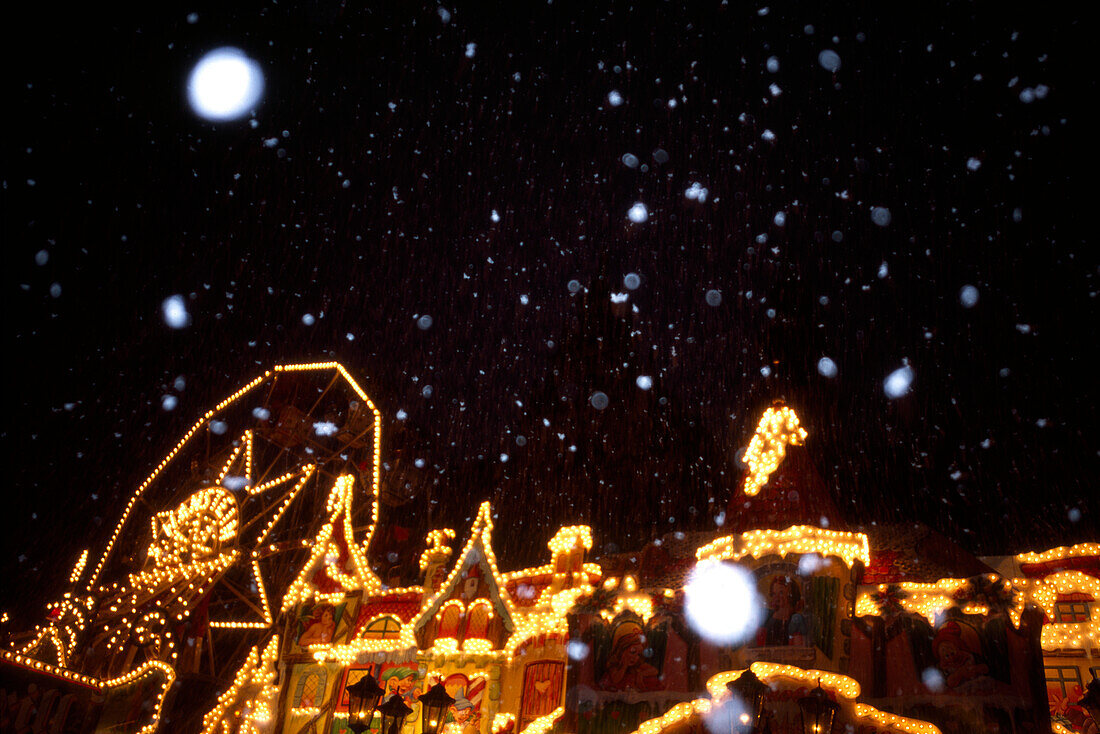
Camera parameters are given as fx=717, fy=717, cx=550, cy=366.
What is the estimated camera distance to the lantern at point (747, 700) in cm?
1043

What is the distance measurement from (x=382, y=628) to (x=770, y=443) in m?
8.08

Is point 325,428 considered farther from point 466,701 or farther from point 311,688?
point 466,701


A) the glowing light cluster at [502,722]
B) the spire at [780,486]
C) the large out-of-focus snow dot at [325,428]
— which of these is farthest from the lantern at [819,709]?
the large out-of-focus snow dot at [325,428]

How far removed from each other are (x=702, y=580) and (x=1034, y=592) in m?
4.91

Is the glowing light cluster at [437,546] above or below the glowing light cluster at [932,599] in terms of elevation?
above

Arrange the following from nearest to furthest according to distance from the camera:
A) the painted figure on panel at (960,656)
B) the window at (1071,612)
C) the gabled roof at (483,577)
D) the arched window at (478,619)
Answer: the painted figure on panel at (960,656), the window at (1071,612), the arched window at (478,619), the gabled roof at (483,577)

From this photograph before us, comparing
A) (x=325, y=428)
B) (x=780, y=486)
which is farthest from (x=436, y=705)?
(x=325, y=428)

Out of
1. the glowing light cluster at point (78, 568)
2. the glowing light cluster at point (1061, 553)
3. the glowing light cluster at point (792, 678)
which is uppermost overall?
the glowing light cluster at point (1061, 553)

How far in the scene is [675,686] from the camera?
11.1 metres

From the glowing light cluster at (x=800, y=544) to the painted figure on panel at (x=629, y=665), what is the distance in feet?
6.12

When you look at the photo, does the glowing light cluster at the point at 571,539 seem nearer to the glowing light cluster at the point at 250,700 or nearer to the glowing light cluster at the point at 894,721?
the glowing light cluster at the point at 894,721

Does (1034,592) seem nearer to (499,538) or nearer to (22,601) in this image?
(499,538)

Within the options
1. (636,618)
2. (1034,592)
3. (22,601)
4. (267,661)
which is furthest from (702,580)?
(22,601)

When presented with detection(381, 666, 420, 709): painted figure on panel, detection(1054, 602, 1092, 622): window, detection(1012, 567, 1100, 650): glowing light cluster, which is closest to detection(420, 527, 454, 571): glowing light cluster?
detection(381, 666, 420, 709): painted figure on panel
